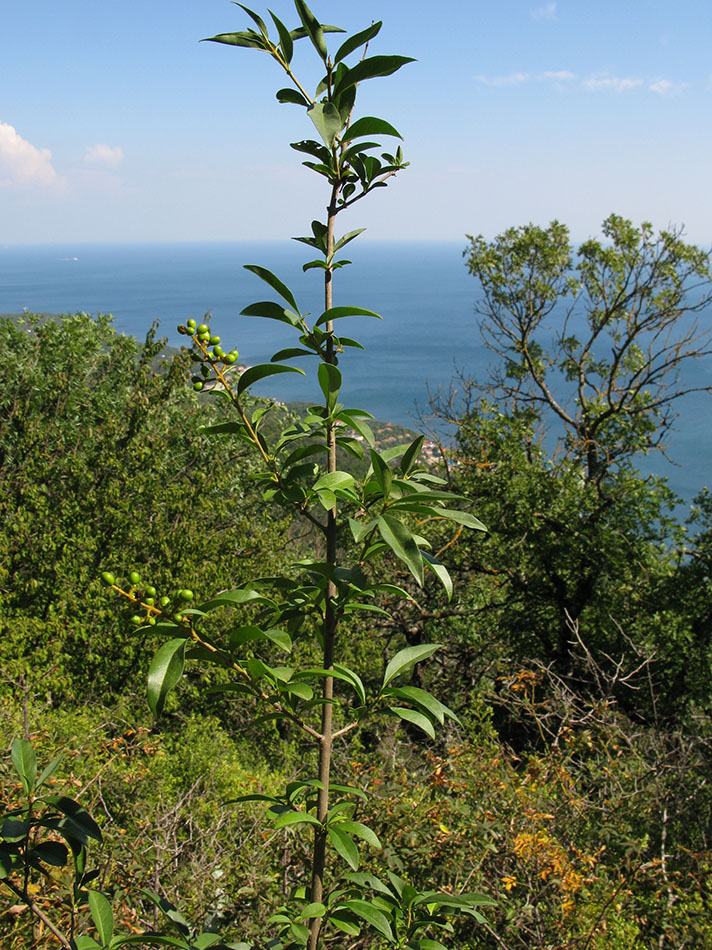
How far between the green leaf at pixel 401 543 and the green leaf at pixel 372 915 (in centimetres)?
75

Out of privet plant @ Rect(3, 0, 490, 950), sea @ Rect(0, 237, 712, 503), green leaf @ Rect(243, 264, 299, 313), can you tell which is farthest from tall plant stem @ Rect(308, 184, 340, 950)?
sea @ Rect(0, 237, 712, 503)

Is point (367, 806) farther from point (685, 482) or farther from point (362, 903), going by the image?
point (685, 482)

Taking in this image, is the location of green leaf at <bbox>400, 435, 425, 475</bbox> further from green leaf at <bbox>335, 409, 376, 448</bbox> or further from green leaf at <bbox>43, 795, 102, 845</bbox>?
green leaf at <bbox>43, 795, 102, 845</bbox>

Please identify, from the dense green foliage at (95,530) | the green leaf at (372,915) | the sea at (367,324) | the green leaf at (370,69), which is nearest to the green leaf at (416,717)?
the green leaf at (372,915)

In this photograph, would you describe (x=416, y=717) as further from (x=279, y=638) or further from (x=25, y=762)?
(x=25, y=762)

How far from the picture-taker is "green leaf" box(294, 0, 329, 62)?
1.24m

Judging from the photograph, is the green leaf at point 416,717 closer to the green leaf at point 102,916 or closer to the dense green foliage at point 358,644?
the dense green foliage at point 358,644

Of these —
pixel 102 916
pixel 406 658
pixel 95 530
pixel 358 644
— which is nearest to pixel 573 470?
pixel 358 644

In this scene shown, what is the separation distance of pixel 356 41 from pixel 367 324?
11539 cm

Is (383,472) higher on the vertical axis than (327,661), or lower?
higher

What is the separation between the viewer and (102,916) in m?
1.23

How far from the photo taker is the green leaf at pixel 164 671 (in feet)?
2.93

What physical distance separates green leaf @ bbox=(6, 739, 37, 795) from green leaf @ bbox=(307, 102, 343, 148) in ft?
4.34

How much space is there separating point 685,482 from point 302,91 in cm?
4284
